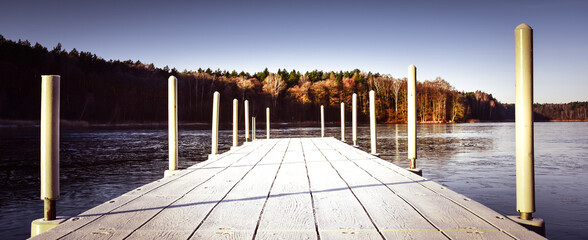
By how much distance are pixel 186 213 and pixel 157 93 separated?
2317 inches

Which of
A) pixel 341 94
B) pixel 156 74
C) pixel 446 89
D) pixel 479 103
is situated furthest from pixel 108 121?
pixel 479 103

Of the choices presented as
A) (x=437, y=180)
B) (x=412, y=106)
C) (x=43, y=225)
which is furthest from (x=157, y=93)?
(x=43, y=225)

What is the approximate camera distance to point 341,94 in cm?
6112

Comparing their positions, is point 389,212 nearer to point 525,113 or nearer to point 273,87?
point 525,113

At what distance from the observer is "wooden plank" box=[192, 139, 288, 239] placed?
5.30 ft

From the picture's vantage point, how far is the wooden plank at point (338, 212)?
161 cm

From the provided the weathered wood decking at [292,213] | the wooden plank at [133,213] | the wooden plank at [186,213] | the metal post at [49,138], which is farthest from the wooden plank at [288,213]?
the metal post at [49,138]

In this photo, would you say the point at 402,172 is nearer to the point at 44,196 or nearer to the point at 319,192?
the point at 319,192

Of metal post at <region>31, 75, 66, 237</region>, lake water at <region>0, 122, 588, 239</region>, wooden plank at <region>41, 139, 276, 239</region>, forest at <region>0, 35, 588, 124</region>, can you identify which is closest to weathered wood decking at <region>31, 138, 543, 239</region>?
wooden plank at <region>41, 139, 276, 239</region>

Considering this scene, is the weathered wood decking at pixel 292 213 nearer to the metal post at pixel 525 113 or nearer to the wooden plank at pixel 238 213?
the wooden plank at pixel 238 213

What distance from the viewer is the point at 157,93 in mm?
57188

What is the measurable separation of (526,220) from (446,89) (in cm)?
5970

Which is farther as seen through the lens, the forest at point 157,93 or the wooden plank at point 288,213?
the forest at point 157,93

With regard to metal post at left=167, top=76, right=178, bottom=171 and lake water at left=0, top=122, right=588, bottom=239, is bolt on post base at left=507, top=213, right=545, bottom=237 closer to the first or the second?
lake water at left=0, top=122, right=588, bottom=239
